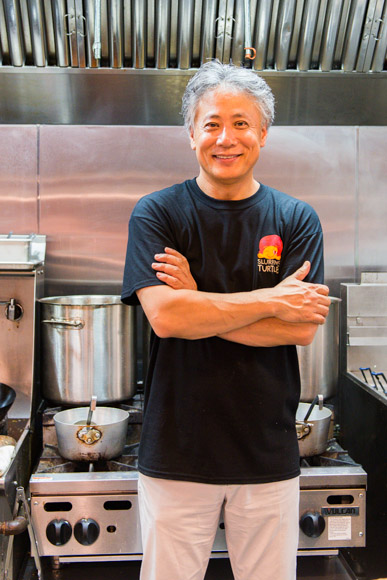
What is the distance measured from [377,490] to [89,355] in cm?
118

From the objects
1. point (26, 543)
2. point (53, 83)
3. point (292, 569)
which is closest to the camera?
point (292, 569)

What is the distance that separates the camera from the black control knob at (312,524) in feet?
5.89

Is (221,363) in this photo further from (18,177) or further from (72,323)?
(18,177)

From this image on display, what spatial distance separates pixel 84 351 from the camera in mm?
2068

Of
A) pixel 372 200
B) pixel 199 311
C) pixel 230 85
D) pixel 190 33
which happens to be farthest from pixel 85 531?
pixel 190 33

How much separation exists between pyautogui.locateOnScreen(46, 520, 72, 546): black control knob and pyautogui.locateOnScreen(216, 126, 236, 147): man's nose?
1258 mm

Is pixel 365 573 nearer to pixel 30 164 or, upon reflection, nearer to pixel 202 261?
pixel 202 261

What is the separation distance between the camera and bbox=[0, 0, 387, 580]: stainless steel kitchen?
189cm

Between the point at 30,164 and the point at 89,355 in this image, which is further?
the point at 30,164

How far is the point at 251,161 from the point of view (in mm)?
1445

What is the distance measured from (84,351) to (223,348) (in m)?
0.82

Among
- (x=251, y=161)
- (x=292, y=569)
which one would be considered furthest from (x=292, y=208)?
(x=292, y=569)

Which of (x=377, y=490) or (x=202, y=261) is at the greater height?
(x=202, y=261)

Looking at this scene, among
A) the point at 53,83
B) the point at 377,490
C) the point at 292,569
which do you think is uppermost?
the point at 53,83
